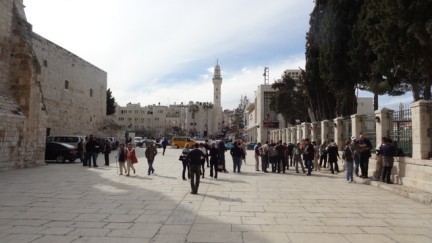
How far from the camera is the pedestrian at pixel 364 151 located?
12680 mm

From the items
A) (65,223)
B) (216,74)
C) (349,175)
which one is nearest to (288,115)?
(349,175)

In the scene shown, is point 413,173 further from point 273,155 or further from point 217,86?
point 217,86

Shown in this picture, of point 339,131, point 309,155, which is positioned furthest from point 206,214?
point 339,131

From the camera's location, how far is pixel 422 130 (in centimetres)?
1055

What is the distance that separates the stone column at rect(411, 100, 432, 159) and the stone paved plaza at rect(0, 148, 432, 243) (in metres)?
1.59

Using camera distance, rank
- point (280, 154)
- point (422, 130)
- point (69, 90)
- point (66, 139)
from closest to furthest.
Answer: point (422, 130)
point (280, 154)
point (66, 139)
point (69, 90)

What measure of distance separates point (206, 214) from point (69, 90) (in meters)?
30.4

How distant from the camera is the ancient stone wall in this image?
97.7 ft

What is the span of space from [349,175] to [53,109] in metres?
26.0

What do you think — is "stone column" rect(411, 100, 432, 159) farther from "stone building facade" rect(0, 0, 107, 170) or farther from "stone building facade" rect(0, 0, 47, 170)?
"stone building facade" rect(0, 0, 47, 170)

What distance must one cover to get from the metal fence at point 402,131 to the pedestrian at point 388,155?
0.54 m

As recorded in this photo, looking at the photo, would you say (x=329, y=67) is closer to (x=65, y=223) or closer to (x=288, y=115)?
(x=65, y=223)

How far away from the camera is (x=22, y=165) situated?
16812 millimetres

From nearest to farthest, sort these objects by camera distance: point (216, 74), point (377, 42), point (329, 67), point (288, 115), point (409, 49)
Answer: point (409, 49)
point (377, 42)
point (329, 67)
point (288, 115)
point (216, 74)
